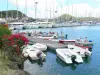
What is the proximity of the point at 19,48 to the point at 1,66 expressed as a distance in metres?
6.40

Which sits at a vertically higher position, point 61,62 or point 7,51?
point 7,51

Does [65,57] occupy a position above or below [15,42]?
below

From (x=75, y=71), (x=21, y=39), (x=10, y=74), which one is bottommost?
(x=75, y=71)

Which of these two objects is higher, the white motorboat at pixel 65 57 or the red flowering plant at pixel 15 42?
the red flowering plant at pixel 15 42

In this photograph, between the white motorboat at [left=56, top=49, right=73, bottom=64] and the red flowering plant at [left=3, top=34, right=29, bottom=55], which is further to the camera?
the white motorboat at [left=56, top=49, right=73, bottom=64]

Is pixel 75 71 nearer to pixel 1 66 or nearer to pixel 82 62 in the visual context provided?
pixel 82 62

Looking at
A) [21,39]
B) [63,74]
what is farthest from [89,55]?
[21,39]

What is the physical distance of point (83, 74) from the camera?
1082 inches

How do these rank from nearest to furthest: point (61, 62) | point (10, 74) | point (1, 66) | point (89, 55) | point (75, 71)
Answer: point (10, 74)
point (1, 66)
point (75, 71)
point (61, 62)
point (89, 55)

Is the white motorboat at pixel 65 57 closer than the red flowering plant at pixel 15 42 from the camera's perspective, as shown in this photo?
No

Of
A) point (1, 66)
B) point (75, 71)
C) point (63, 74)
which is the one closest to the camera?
point (1, 66)

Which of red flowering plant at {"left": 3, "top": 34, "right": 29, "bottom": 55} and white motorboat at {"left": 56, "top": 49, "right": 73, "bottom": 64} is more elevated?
red flowering plant at {"left": 3, "top": 34, "right": 29, "bottom": 55}

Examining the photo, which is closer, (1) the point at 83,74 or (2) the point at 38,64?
(1) the point at 83,74

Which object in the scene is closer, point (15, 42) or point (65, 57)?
point (15, 42)
